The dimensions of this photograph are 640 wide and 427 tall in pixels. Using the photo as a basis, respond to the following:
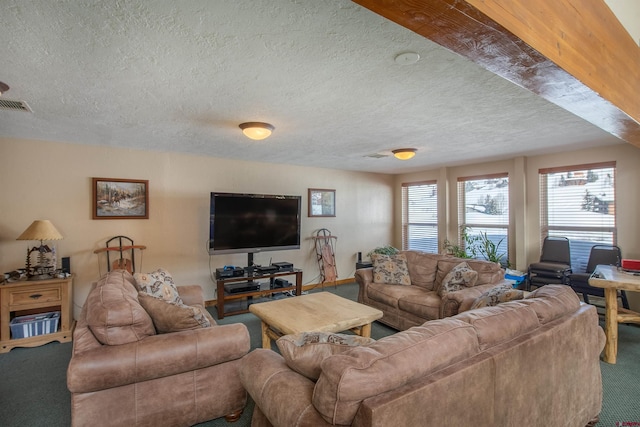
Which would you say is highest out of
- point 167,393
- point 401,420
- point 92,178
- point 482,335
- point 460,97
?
point 460,97

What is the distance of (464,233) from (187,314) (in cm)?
511

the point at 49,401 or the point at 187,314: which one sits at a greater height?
the point at 187,314

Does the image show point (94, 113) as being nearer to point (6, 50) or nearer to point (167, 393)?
point (6, 50)

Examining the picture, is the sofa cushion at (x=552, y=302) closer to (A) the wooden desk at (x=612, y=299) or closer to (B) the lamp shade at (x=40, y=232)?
(A) the wooden desk at (x=612, y=299)

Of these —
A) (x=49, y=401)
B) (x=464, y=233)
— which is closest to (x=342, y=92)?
(x=49, y=401)

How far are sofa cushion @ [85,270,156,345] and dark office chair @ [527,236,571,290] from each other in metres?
4.67

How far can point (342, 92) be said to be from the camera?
7.77 ft

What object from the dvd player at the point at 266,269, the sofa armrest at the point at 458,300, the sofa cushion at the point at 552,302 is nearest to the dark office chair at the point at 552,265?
the sofa armrest at the point at 458,300

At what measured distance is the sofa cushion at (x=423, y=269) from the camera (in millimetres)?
4082

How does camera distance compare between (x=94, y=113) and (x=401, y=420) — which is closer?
(x=401, y=420)

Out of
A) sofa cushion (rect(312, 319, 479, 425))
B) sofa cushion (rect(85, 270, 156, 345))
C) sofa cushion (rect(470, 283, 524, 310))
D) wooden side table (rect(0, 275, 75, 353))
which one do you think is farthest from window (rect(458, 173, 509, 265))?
wooden side table (rect(0, 275, 75, 353))

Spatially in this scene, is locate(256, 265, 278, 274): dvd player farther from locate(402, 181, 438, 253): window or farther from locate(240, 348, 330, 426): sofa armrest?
locate(402, 181, 438, 253): window

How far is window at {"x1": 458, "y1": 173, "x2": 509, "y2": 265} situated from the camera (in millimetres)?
5352

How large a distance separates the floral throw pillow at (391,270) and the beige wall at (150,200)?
1.89 meters
